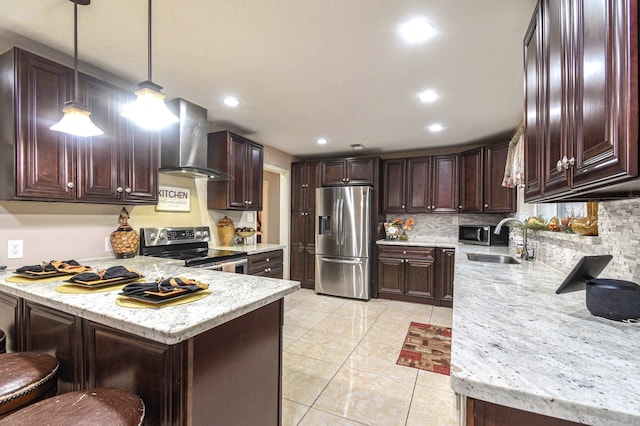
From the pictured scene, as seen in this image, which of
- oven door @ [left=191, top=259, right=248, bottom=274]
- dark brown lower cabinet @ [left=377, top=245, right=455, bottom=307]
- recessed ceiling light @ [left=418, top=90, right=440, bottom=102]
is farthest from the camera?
dark brown lower cabinet @ [left=377, top=245, right=455, bottom=307]

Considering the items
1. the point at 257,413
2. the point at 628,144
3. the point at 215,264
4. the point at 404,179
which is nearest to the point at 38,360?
the point at 257,413

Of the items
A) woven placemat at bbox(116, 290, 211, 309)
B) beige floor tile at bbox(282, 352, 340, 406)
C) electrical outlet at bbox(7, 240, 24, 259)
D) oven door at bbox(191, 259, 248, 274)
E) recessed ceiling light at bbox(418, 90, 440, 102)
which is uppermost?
recessed ceiling light at bbox(418, 90, 440, 102)

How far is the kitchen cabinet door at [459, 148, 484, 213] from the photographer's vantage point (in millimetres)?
3994

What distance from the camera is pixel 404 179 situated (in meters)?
4.62

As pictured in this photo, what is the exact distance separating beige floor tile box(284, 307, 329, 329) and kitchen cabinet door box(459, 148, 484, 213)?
247 cm

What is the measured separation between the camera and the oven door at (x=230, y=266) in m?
2.73

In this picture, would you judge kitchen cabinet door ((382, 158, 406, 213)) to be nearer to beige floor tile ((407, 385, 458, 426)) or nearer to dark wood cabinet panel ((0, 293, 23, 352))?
beige floor tile ((407, 385, 458, 426))

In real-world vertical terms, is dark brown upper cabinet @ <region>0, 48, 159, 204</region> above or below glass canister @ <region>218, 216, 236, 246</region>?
above

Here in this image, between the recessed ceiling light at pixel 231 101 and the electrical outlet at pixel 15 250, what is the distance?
1.88m

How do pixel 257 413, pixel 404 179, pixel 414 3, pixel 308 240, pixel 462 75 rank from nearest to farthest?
pixel 257 413, pixel 414 3, pixel 462 75, pixel 404 179, pixel 308 240

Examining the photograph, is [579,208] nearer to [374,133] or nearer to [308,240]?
[374,133]

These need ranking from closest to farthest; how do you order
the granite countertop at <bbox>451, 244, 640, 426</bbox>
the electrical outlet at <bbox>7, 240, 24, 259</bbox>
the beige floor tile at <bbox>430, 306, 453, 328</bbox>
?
the granite countertop at <bbox>451, 244, 640, 426</bbox> → the electrical outlet at <bbox>7, 240, 24, 259</bbox> → the beige floor tile at <bbox>430, 306, 453, 328</bbox>

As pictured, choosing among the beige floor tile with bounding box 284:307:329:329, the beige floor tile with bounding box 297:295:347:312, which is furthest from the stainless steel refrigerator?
Result: the beige floor tile with bounding box 284:307:329:329

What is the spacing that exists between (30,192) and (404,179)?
4.19 metres
